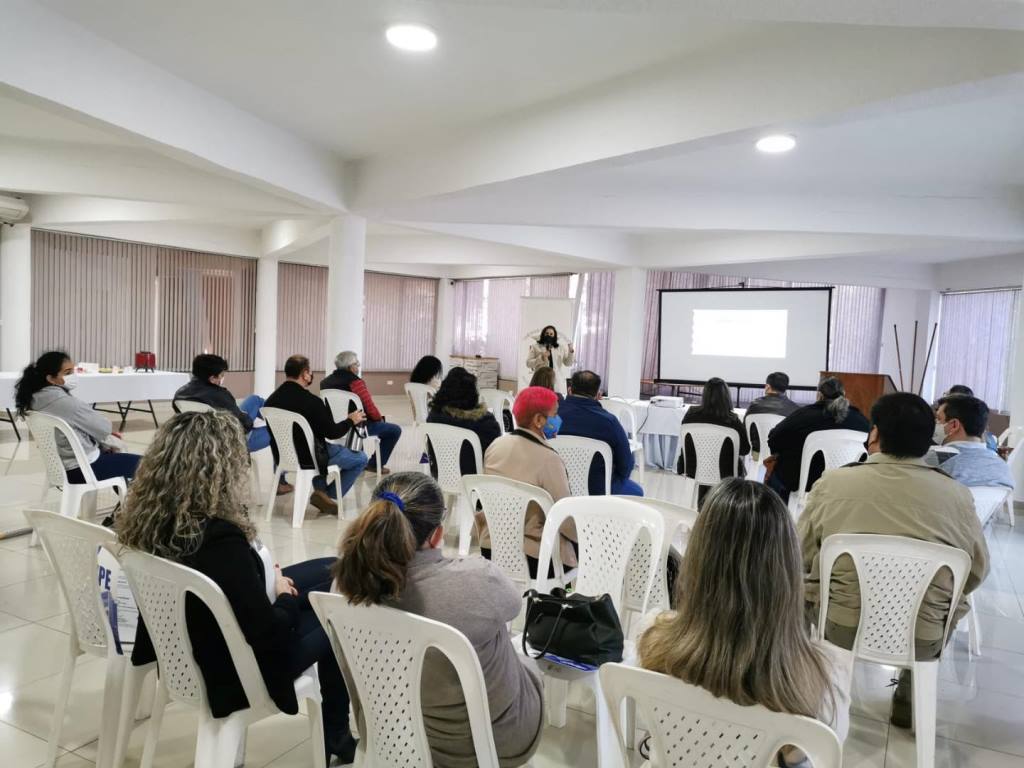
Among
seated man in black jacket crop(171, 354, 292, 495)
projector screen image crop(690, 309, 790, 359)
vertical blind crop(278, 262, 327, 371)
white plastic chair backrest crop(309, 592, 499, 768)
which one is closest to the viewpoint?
white plastic chair backrest crop(309, 592, 499, 768)

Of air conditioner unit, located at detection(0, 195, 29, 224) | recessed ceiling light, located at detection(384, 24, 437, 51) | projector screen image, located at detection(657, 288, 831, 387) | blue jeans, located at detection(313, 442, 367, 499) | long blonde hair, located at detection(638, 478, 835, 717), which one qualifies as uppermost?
recessed ceiling light, located at detection(384, 24, 437, 51)

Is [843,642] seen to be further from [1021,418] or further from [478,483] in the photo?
[1021,418]

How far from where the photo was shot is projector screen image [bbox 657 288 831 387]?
30.8 feet

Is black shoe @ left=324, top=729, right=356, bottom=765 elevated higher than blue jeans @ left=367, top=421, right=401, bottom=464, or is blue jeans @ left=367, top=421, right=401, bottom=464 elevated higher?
blue jeans @ left=367, top=421, right=401, bottom=464

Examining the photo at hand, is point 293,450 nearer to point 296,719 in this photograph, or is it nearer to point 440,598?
point 296,719

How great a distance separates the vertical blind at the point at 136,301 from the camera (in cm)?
984

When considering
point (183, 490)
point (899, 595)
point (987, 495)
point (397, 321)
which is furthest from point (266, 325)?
point (899, 595)

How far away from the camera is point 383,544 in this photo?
63.0 inches

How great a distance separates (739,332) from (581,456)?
665 cm

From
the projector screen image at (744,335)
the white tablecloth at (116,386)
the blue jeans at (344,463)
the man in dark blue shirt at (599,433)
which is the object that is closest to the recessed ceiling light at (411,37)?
the man in dark blue shirt at (599,433)

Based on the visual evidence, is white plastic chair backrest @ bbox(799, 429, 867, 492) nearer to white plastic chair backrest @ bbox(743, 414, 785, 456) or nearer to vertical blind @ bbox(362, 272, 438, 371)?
white plastic chair backrest @ bbox(743, 414, 785, 456)

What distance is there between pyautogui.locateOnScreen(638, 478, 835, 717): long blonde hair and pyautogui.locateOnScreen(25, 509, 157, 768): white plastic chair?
154cm

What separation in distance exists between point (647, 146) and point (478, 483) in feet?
7.04

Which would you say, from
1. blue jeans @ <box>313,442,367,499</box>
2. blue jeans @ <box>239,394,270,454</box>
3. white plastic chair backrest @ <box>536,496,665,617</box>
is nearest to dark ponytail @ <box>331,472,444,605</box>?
white plastic chair backrest @ <box>536,496,665,617</box>
